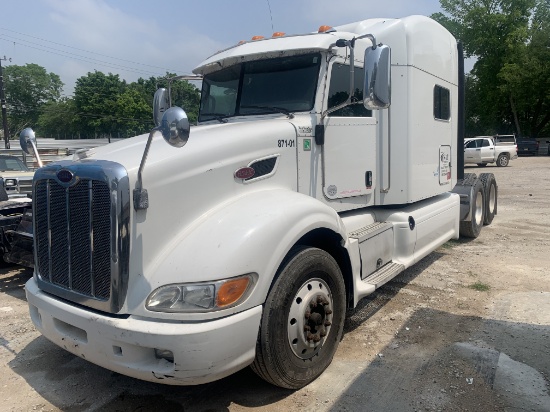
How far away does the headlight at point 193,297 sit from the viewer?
9.24 ft

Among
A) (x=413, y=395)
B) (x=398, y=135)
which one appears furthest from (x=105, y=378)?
(x=398, y=135)

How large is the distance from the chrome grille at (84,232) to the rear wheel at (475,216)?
7163 millimetres

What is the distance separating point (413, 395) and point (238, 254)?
1.78 meters

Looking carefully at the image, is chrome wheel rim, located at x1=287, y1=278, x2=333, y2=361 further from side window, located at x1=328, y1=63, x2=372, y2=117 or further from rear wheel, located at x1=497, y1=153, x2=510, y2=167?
rear wheel, located at x1=497, y1=153, x2=510, y2=167

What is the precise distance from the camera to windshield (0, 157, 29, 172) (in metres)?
11.1

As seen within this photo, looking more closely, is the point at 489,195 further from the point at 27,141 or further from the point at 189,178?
the point at 27,141

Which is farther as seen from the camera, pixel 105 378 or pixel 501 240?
pixel 501 240

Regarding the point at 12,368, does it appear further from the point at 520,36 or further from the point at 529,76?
the point at 520,36

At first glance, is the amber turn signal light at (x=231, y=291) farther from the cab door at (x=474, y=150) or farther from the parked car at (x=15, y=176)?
the cab door at (x=474, y=150)

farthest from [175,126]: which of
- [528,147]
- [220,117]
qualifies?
[528,147]

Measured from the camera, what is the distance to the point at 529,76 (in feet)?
132

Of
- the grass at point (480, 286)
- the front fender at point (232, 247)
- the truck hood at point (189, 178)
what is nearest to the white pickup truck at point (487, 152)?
the grass at point (480, 286)

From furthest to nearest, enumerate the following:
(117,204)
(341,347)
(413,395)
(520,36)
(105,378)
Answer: (520,36) → (341,347) → (105,378) → (413,395) → (117,204)

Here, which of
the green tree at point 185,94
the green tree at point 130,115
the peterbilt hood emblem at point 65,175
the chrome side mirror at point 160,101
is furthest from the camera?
the green tree at point 130,115
